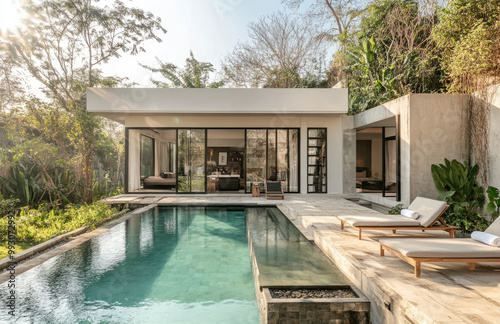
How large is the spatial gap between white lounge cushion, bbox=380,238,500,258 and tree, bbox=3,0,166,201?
13.0 meters

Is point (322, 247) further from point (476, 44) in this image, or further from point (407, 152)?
point (476, 44)

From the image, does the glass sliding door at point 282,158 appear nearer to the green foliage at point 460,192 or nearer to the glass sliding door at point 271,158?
the glass sliding door at point 271,158

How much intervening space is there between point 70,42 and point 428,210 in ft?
53.5

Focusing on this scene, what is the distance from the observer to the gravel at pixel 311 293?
3.15 meters

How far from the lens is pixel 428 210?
499cm

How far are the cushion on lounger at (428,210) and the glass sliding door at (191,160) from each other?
28.4ft

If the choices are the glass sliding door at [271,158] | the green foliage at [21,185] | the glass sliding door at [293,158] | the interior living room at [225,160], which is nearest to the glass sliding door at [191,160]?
the interior living room at [225,160]

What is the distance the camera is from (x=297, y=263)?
420 cm

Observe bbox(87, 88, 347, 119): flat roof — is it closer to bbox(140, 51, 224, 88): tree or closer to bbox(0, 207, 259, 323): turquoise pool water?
bbox(0, 207, 259, 323): turquoise pool water

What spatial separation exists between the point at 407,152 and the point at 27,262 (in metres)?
8.17

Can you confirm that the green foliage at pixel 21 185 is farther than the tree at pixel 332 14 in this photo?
No

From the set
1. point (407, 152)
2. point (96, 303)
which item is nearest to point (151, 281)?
point (96, 303)

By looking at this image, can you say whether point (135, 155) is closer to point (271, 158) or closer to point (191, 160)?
point (191, 160)

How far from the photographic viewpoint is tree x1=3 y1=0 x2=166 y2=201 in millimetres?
13906
